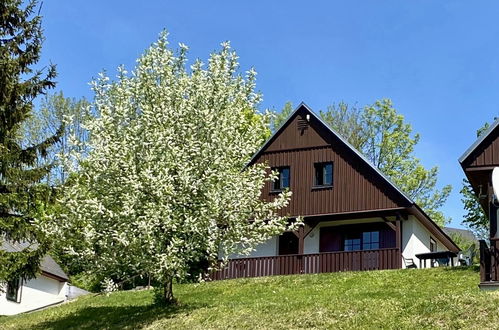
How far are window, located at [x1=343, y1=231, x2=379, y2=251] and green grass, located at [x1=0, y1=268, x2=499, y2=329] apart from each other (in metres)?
4.77

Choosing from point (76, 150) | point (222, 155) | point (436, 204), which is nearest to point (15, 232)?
point (76, 150)

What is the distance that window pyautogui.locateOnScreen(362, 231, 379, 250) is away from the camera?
29359mm

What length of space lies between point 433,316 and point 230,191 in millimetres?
6025

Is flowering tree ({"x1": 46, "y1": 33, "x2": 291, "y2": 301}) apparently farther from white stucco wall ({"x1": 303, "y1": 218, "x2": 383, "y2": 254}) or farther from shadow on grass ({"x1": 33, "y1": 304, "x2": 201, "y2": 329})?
white stucco wall ({"x1": 303, "y1": 218, "x2": 383, "y2": 254})

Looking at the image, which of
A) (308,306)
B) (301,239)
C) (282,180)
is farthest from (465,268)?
(282,180)

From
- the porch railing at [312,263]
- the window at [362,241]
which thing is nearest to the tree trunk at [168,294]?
the porch railing at [312,263]

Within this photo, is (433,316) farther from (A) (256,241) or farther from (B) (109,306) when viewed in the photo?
(B) (109,306)

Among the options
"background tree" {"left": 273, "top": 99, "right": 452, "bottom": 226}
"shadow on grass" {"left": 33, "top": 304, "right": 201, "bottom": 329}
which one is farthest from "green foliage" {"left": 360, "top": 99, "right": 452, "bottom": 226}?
"shadow on grass" {"left": 33, "top": 304, "right": 201, "bottom": 329}

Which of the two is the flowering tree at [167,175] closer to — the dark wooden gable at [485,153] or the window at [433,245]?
the dark wooden gable at [485,153]

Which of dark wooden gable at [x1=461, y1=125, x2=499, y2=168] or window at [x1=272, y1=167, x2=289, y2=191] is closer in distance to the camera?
dark wooden gable at [x1=461, y1=125, x2=499, y2=168]

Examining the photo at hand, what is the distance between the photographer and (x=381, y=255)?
88.5 ft

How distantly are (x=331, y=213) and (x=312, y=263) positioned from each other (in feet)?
7.26

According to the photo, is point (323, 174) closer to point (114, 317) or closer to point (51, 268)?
point (114, 317)

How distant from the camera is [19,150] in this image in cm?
2050
